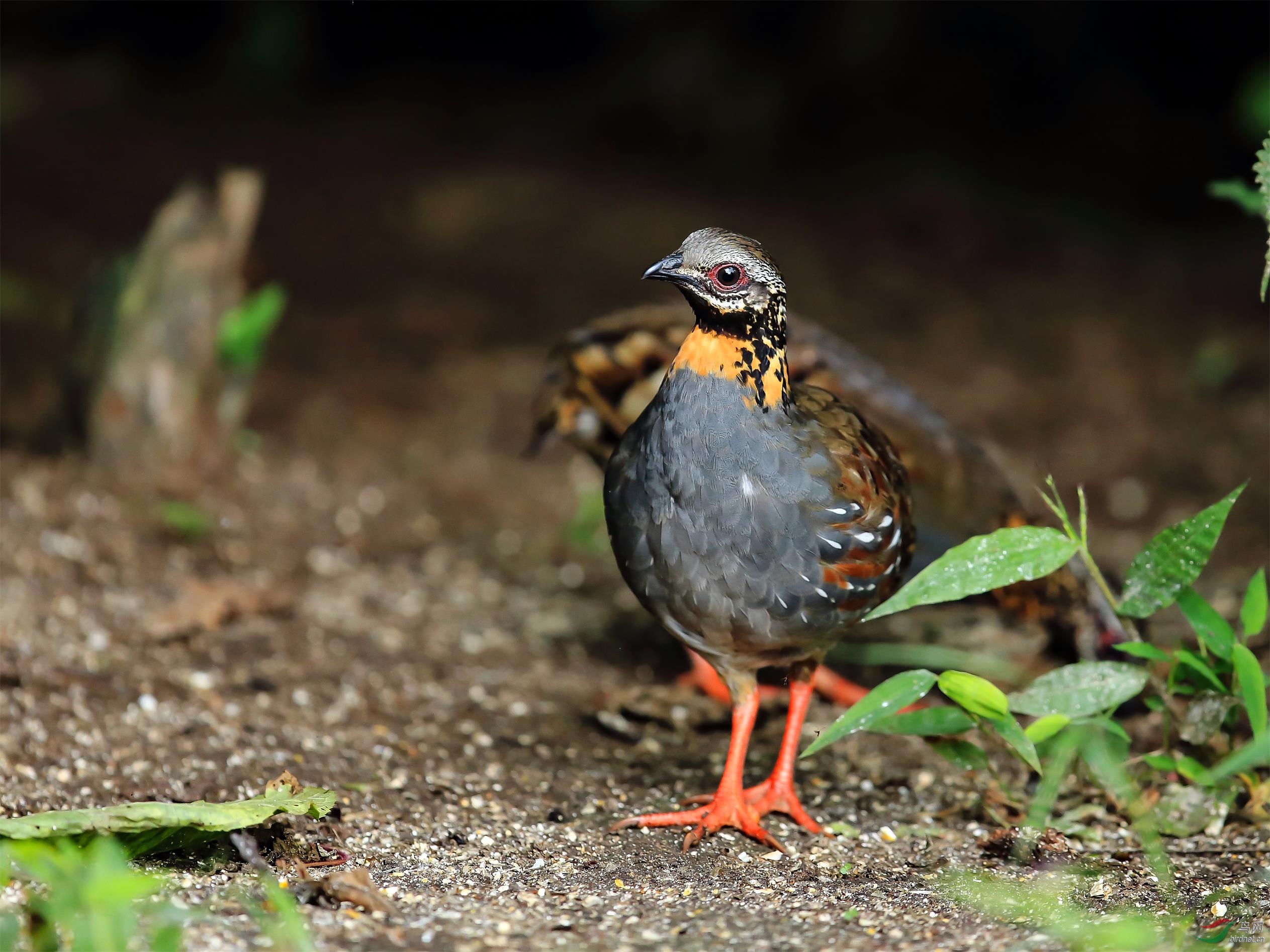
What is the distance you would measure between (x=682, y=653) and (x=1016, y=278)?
4.88 m

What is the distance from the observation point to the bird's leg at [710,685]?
4621mm

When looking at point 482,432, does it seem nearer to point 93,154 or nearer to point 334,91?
point 93,154

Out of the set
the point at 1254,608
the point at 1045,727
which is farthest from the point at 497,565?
the point at 1254,608

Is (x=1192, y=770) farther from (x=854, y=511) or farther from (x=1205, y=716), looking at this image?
(x=854, y=511)

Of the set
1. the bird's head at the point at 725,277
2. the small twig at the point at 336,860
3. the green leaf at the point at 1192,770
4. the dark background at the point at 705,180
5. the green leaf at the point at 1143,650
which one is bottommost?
the small twig at the point at 336,860

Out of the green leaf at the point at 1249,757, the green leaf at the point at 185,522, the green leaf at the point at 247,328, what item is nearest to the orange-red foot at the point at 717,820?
the green leaf at the point at 1249,757

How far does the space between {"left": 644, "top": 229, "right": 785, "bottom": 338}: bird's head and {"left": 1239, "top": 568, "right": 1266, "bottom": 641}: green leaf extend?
1.39 m

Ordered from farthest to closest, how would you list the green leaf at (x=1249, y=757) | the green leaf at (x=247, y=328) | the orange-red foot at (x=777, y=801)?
the green leaf at (x=247, y=328), the orange-red foot at (x=777, y=801), the green leaf at (x=1249, y=757)

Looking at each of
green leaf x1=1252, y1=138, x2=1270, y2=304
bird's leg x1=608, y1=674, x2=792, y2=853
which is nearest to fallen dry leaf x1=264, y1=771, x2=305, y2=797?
→ bird's leg x1=608, y1=674, x2=792, y2=853

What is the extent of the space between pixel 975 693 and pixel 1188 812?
0.84 metres

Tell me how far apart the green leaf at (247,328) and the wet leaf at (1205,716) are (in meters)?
3.81

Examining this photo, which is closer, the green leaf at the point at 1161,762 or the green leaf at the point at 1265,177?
the green leaf at the point at 1265,177

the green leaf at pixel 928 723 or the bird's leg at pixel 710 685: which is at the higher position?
the green leaf at pixel 928 723

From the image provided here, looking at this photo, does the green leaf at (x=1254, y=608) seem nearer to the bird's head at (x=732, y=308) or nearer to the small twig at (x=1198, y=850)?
the small twig at (x=1198, y=850)
